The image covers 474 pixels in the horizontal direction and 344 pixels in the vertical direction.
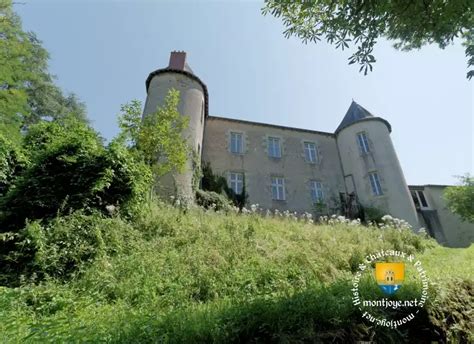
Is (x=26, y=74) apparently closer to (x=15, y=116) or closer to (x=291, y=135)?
(x=15, y=116)

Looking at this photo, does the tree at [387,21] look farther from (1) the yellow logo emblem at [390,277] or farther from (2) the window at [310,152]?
(2) the window at [310,152]

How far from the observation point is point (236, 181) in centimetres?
1725

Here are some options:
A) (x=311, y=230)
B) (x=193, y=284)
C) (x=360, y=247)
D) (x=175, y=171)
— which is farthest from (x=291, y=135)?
(x=193, y=284)

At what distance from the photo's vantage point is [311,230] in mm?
8211

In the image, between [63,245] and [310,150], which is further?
[310,150]

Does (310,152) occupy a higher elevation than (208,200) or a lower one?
higher

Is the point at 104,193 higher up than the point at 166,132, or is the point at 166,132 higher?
the point at 166,132

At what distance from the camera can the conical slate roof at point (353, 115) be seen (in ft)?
63.8

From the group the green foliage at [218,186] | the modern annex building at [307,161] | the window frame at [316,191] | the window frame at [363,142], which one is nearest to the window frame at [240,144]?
the modern annex building at [307,161]

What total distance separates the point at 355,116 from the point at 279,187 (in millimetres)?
7607

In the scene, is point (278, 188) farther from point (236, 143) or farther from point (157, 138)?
point (157, 138)

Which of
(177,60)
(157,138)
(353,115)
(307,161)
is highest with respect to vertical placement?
(177,60)

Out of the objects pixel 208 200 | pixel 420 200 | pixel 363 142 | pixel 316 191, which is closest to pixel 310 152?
pixel 316 191

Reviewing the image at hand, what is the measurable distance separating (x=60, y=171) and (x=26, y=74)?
471 centimetres
